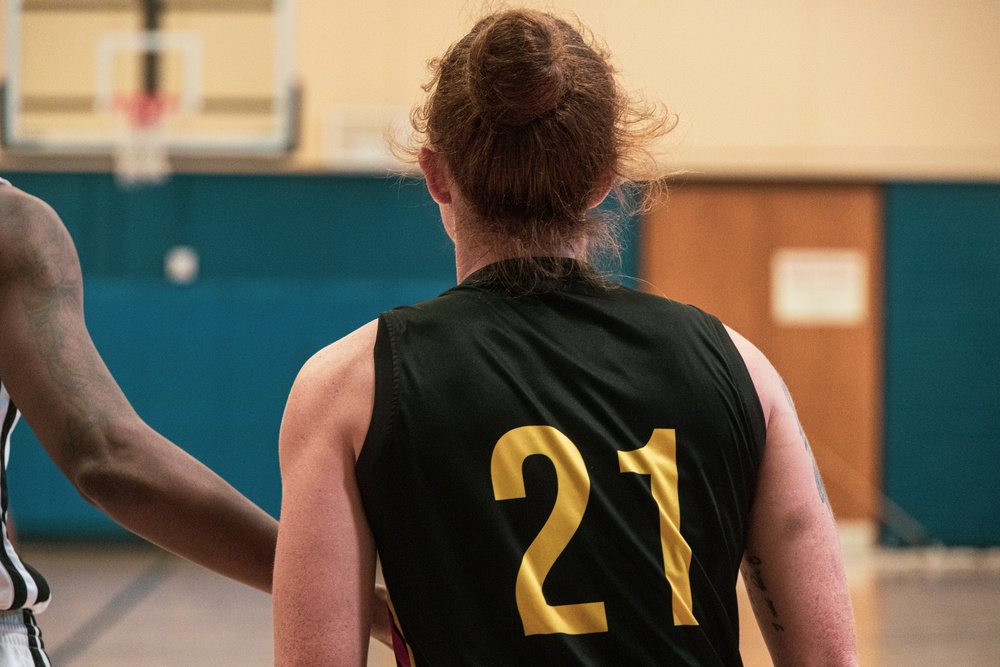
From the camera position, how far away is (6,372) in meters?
1.03

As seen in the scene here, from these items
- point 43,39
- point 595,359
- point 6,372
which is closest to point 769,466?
point 595,359

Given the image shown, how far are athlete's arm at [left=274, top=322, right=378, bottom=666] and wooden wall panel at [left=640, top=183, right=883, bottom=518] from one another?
20.6 ft

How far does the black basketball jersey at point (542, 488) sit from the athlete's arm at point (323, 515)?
0.02 m

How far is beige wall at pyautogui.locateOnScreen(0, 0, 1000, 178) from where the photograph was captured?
272 inches

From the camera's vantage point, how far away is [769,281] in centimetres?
711

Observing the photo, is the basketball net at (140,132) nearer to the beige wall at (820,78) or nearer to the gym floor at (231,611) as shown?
the beige wall at (820,78)

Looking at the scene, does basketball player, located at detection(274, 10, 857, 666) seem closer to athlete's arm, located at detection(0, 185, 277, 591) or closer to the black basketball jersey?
the black basketball jersey

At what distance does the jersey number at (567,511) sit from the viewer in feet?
2.97

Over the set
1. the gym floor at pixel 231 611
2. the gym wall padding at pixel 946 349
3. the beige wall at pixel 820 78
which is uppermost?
the beige wall at pixel 820 78

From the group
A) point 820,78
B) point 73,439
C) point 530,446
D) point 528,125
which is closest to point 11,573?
point 73,439

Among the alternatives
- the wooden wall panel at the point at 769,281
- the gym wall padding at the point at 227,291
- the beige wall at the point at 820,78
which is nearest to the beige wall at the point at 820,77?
the beige wall at the point at 820,78

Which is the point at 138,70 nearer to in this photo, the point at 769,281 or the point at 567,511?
the point at 769,281

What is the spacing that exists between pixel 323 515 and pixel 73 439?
304 mm

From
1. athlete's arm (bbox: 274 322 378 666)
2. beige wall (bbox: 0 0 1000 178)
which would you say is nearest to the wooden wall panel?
beige wall (bbox: 0 0 1000 178)
